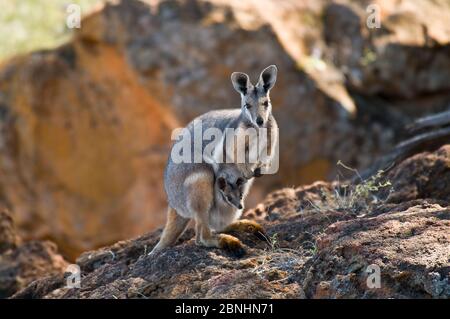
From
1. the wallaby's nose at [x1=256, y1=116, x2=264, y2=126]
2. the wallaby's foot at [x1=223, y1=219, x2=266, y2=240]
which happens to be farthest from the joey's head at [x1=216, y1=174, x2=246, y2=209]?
the wallaby's nose at [x1=256, y1=116, x2=264, y2=126]

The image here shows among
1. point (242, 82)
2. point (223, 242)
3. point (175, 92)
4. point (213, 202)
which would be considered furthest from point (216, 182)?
point (175, 92)

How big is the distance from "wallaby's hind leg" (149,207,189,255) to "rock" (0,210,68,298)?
1942mm

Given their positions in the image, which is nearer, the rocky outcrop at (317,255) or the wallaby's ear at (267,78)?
the rocky outcrop at (317,255)

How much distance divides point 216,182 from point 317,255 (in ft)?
5.23

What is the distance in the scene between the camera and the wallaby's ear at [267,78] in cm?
738

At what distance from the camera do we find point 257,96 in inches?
287

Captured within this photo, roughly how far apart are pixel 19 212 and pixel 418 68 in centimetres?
773

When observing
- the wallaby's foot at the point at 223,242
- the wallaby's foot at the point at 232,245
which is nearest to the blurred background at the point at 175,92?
the wallaby's foot at the point at 223,242

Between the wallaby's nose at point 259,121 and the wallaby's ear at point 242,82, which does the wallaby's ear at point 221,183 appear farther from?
the wallaby's ear at point 242,82

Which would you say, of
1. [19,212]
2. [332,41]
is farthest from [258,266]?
[19,212]

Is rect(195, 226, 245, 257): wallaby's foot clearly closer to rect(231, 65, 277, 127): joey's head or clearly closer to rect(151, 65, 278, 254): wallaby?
rect(151, 65, 278, 254): wallaby

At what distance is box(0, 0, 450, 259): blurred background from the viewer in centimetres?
1490
